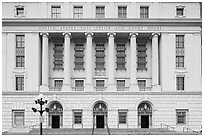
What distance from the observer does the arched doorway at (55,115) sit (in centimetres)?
4044

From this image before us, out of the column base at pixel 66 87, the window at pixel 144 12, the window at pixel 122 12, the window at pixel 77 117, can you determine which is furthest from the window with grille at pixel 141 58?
the window at pixel 77 117

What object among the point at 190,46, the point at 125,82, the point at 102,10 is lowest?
the point at 125,82

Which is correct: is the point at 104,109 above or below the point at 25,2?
below

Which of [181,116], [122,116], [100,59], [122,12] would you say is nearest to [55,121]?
[122,116]

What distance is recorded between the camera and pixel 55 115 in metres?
40.7

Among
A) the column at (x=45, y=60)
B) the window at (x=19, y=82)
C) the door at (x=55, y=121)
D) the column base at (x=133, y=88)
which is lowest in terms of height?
the door at (x=55, y=121)

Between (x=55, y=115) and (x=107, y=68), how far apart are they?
28.0 ft

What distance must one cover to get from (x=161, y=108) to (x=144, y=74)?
511 cm

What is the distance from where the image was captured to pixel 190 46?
41.0 metres

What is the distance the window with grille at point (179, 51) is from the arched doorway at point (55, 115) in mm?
15060

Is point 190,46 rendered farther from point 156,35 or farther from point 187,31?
point 156,35

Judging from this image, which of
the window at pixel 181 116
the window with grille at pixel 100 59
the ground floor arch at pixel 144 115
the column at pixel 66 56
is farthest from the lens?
the window with grille at pixel 100 59

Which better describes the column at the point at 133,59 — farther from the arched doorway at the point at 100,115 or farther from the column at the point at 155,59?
the arched doorway at the point at 100,115

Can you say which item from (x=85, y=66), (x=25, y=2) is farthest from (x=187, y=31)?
(x=25, y=2)
